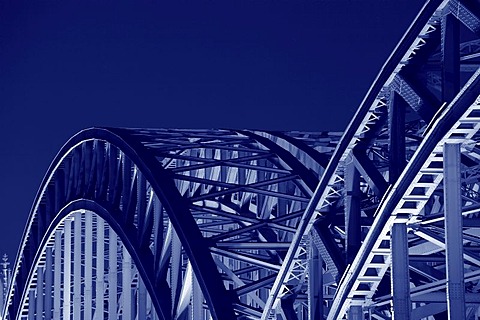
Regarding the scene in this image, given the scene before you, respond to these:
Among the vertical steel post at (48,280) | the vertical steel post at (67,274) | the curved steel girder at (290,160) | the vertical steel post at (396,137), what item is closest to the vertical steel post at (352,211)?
the vertical steel post at (396,137)

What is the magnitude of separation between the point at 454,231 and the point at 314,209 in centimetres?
661

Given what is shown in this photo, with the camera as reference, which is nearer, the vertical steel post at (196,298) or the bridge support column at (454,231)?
the bridge support column at (454,231)

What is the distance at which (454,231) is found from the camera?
22.1 metres

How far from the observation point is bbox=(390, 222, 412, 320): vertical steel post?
23938 millimetres

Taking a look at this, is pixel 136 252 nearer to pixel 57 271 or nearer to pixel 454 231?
pixel 57 271

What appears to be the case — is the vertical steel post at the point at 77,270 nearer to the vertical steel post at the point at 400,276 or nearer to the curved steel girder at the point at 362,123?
the curved steel girder at the point at 362,123

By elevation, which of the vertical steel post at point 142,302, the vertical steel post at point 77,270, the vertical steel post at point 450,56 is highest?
the vertical steel post at point 450,56

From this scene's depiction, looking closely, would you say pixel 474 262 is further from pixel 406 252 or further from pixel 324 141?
pixel 324 141

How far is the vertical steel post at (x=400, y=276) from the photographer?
23.9m

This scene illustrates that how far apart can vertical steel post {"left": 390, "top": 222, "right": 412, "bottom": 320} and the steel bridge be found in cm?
2

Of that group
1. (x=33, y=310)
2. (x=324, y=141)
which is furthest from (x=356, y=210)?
(x=33, y=310)

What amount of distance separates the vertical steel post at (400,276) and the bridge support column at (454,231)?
193 centimetres

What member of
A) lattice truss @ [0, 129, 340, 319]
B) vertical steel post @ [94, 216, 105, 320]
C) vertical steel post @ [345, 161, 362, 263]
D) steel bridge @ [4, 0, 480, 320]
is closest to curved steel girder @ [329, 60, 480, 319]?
steel bridge @ [4, 0, 480, 320]

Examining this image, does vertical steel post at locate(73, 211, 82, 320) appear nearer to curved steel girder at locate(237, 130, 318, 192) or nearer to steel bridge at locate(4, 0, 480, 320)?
steel bridge at locate(4, 0, 480, 320)
